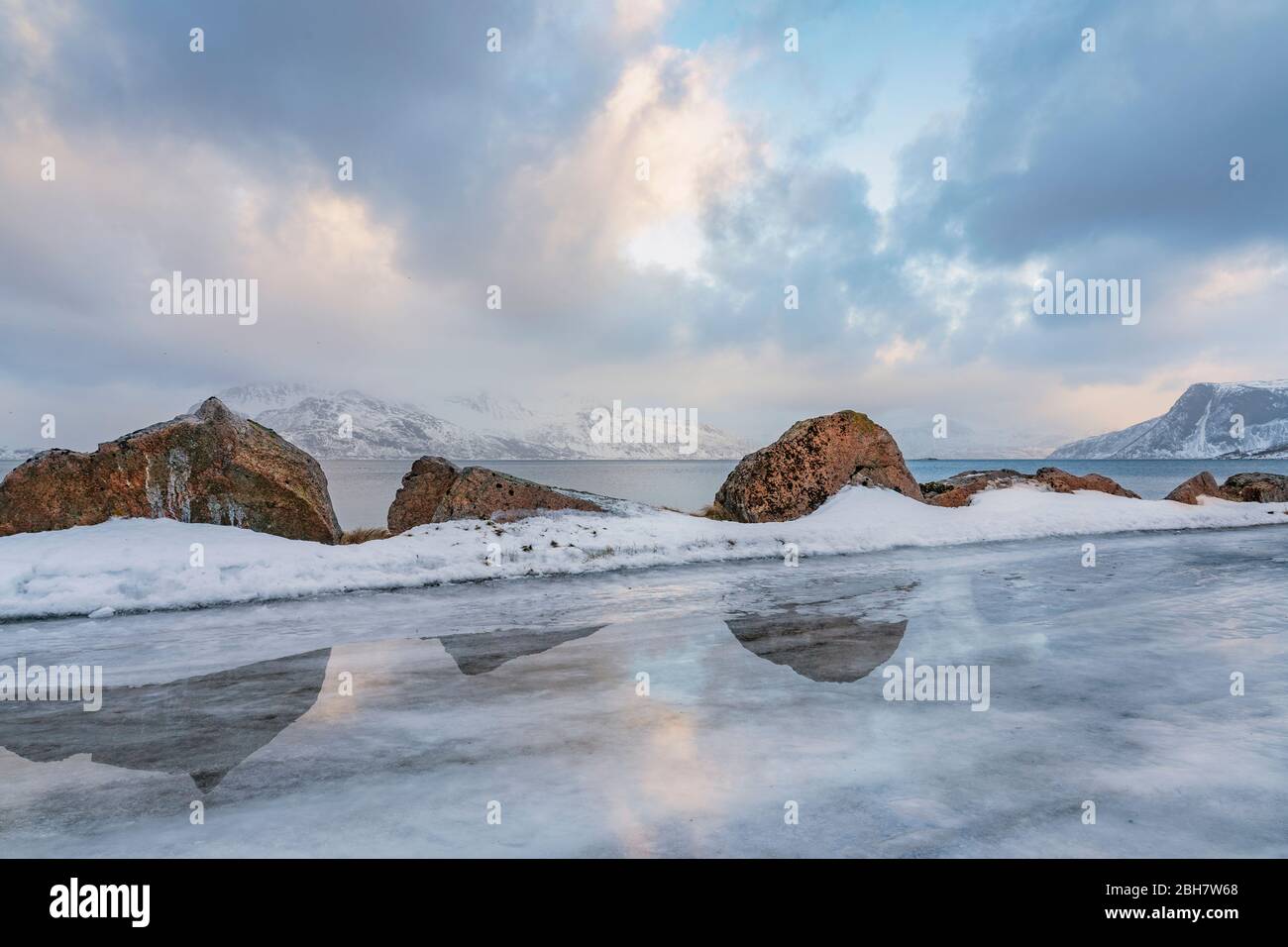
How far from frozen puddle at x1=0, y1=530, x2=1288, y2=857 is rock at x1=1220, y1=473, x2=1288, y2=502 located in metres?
21.5

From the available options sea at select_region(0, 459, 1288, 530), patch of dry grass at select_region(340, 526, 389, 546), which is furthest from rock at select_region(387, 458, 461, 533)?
sea at select_region(0, 459, 1288, 530)

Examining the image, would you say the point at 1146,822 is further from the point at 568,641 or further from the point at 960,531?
the point at 960,531

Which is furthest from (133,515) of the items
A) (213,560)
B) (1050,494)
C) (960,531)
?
(1050,494)

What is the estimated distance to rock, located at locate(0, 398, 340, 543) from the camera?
1095 centimetres

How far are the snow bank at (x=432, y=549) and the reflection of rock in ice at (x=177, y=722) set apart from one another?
12.8ft

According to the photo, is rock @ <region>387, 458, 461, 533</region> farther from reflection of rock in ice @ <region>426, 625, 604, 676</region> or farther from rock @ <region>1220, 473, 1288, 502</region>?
rock @ <region>1220, 473, 1288, 502</region>

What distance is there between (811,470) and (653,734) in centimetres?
1396

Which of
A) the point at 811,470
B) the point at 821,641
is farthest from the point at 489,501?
the point at 811,470

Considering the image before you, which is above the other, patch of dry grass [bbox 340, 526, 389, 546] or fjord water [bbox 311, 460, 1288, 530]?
fjord water [bbox 311, 460, 1288, 530]

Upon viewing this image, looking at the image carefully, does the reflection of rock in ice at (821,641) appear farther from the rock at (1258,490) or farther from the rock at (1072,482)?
the rock at (1258,490)

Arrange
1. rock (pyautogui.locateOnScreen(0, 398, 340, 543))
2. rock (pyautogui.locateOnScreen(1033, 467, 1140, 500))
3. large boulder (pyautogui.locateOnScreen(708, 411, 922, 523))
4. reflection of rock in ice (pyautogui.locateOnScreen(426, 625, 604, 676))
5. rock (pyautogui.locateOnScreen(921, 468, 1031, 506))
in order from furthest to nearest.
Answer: rock (pyautogui.locateOnScreen(1033, 467, 1140, 500)) → rock (pyautogui.locateOnScreen(921, 468, 1031, 506)) → large boulder (pyautogui.locateOnScreen(708, 411, 922, 523)) → rock (pyautogui.locateOnScreen(0, 398, 340, 543)) → reflection of rock in ice (pyautogui.locateOnScreen(426, 625, 604, 676))

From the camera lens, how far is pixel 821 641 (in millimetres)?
6988

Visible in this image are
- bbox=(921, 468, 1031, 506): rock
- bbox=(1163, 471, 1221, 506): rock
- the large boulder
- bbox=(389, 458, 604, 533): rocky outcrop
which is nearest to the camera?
bbox=(389, 458, 604, 533): rocky outcrop

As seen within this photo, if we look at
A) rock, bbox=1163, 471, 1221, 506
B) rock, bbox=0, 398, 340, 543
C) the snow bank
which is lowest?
the snow bank
